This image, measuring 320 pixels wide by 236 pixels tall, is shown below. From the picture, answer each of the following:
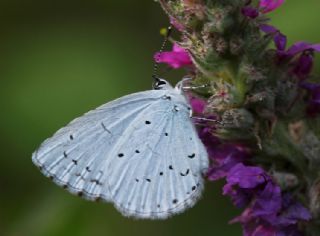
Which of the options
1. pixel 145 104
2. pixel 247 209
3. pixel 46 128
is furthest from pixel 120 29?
pixel 247 209

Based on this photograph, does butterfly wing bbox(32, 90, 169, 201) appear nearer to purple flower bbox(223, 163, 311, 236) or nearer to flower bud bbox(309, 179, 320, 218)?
purple flower bbox(223, 163, 311, 236)

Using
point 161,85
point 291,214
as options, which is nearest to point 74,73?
point 161,85

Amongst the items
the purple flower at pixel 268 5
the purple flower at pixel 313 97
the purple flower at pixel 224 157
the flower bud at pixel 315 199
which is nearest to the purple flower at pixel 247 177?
the purple flower at pixel 224 157

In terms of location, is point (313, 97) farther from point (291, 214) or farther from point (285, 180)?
point (291, 214)

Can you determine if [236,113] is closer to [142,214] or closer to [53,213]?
[142,214]

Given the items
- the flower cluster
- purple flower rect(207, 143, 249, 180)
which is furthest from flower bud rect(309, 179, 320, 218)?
purple flower rect(207, 143, 249, 180)
